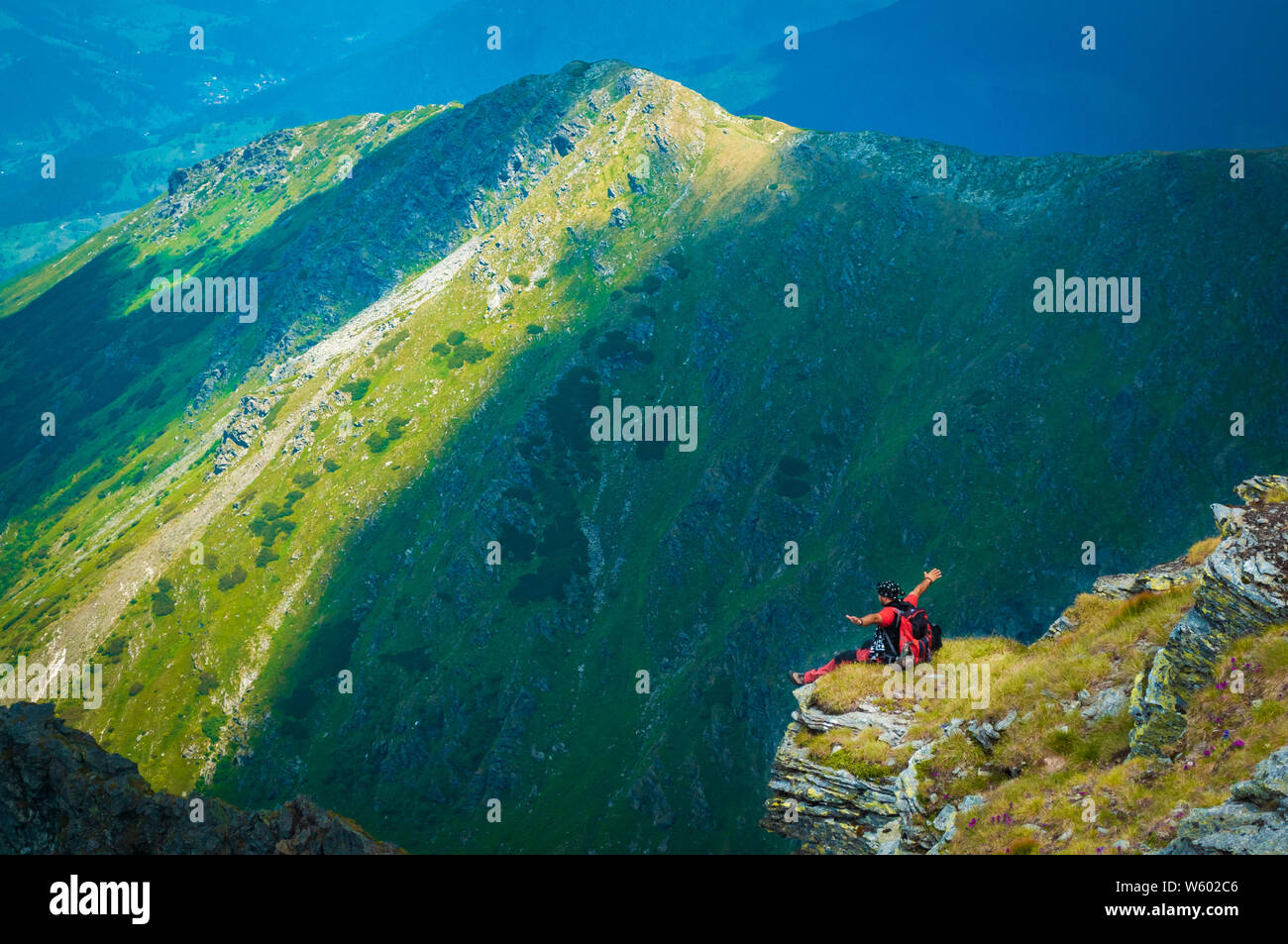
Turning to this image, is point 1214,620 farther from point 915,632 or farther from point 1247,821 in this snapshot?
point 915,632

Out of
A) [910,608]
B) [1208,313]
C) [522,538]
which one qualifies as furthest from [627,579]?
[910,608]

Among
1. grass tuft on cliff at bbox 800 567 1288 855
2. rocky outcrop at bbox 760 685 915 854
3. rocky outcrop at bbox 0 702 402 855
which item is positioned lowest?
rocky outcrop at bbox 0 702 402 855

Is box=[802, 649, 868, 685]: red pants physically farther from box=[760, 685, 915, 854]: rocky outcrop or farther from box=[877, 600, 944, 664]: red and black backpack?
box=[760, 685, 915, 854]: rocky outcrop

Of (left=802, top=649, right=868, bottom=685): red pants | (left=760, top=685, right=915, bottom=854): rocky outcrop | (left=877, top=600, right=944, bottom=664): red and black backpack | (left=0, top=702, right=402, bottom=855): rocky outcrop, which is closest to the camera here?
(left=760, top=685, right=915, bottom=854): rocky outcrop

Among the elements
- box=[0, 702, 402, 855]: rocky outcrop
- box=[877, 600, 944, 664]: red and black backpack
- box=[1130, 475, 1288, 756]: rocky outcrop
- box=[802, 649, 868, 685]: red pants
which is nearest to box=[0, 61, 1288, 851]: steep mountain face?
box=[0, 702, 402, 855]: rocky outcrop
